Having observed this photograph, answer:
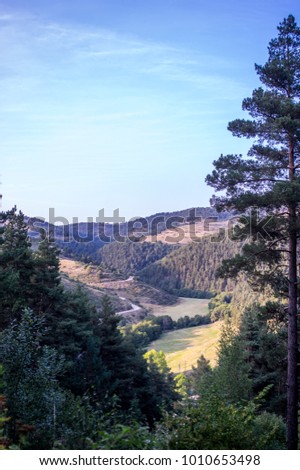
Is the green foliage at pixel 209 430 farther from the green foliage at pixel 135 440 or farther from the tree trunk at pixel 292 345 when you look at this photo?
the tree trunk at pixel 292 345

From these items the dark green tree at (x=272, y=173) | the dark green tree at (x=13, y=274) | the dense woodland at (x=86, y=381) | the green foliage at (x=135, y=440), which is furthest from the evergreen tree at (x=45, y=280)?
the green foliage at (x=135, y=440)

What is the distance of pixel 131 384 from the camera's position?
1577 inches

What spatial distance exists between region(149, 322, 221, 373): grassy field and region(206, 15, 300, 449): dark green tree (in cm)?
9043

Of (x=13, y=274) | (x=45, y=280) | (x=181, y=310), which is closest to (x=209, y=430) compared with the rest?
(x=13, y=274)

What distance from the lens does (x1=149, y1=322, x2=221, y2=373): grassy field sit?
4485 inches

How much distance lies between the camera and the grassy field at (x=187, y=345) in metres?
114

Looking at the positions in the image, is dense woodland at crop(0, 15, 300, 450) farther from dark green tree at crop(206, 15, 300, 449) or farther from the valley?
the valley

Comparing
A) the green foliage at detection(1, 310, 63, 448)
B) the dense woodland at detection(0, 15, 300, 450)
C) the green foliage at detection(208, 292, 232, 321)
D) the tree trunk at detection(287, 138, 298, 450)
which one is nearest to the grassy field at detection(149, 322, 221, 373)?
the green foliage at detection(208, 292, 232, 321)

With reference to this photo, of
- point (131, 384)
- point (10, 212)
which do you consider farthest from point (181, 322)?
point (10, 212)

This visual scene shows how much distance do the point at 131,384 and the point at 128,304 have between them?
132731 mm

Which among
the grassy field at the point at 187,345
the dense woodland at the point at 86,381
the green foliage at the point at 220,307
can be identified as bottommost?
the grassy field at the point at 187,345

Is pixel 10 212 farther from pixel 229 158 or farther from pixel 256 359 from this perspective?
pixel 256 359

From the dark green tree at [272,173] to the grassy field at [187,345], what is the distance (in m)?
90.4
